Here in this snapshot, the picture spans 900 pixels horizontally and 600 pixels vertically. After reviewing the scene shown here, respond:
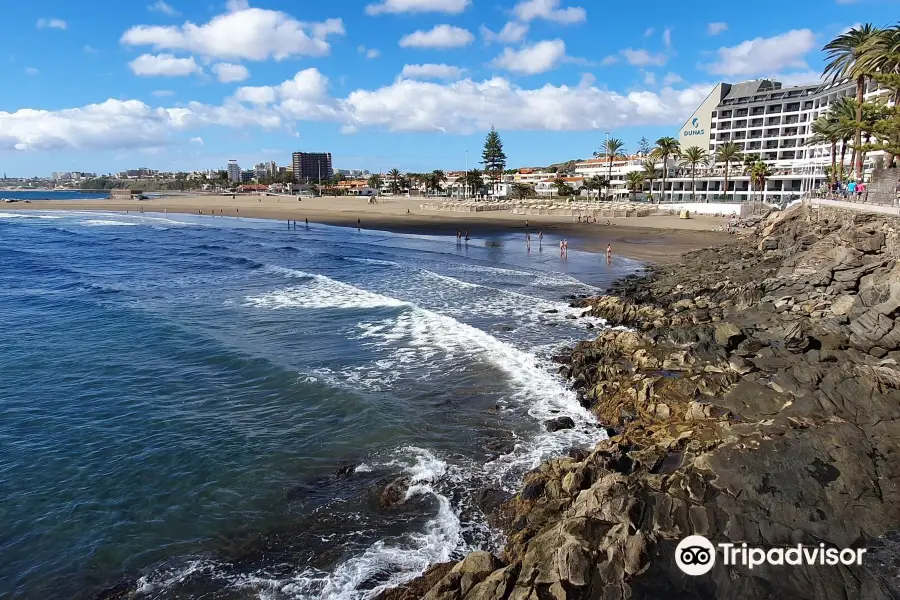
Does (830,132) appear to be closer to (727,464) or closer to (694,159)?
(694,159)

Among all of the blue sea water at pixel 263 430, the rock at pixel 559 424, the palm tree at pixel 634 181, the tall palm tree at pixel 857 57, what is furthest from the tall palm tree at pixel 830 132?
the rock at pixel 559 424

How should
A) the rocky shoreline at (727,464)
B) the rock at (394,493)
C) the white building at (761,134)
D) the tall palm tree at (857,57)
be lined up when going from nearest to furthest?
the rocky shoreline at (727,464) → the rock at (394,493) → the tall palm tree at (857,57) → the white building at (761,134)

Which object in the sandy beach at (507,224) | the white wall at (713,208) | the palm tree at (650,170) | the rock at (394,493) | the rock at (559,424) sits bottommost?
the rock at (394,493)

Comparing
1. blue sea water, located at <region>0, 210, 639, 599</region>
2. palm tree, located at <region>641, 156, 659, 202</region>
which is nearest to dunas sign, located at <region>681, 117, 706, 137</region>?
palm tree, located at <region>641, 156, 659, 202</region>

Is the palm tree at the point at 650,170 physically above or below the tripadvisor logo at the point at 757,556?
above

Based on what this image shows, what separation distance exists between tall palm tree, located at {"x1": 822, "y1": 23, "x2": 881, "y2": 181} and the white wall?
536 inches

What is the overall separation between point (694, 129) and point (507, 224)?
6575 centimetres

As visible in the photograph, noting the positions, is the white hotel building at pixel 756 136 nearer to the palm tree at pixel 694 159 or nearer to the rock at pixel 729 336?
the palm tree at pixel 694 159

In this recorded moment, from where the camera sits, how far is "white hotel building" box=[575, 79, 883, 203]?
262 feet

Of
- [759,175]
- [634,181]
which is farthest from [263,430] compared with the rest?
[634,181]

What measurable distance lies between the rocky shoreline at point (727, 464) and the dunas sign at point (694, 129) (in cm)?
10382

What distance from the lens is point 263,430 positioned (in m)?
14.0

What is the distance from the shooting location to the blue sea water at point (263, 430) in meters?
9.59

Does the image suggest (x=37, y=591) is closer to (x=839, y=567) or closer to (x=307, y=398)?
(x=307, y=398)
